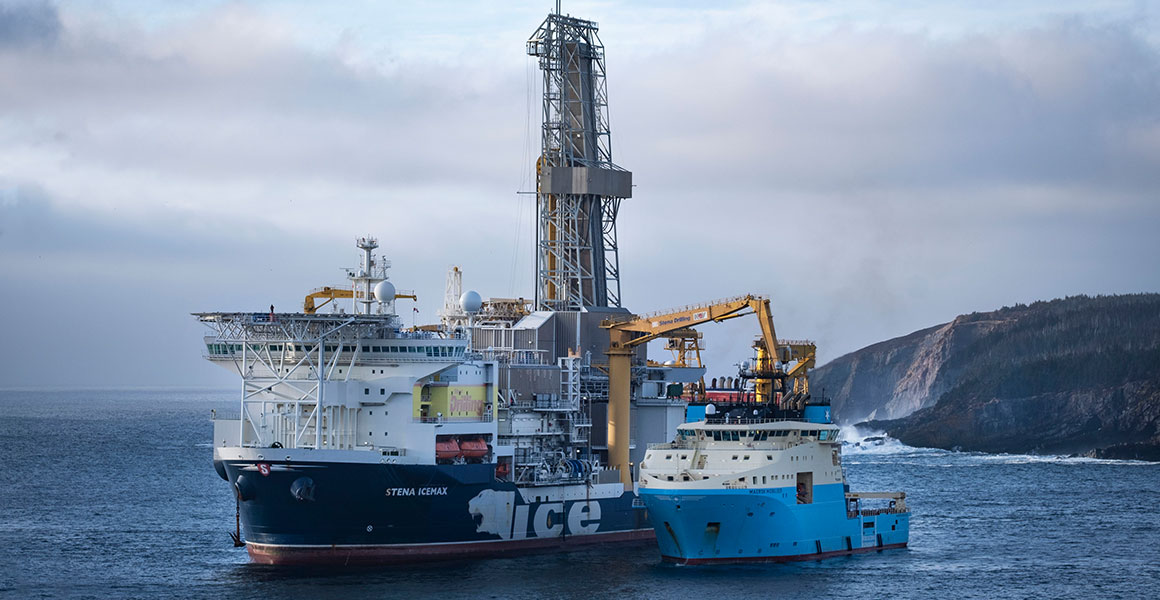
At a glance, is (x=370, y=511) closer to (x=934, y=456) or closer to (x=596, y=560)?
(x=596, y=560)

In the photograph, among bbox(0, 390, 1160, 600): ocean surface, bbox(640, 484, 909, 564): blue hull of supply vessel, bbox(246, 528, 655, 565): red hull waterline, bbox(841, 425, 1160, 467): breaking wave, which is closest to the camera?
bbox(0, 390, 1160, 600): ocean surface

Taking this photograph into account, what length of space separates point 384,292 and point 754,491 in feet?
49.2

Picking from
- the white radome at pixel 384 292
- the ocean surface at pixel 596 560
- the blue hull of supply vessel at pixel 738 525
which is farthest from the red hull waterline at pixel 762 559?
the white radome at pixel 384 292

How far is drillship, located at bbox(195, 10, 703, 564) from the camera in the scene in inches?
1914

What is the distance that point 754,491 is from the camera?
49.8 meters

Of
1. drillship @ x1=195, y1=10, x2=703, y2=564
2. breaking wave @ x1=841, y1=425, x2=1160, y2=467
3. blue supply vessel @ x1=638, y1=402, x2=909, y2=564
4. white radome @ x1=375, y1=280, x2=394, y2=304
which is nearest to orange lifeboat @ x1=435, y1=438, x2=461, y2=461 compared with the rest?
drillship @ x1=195, y1=10, x2=703, y2=564

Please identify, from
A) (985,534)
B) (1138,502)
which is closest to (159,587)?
(985,534)

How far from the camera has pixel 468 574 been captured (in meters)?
48.1

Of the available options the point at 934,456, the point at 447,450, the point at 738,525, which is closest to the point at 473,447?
the point at 447,450

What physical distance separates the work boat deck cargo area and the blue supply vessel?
0.26ft

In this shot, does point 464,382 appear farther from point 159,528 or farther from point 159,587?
point 159,528

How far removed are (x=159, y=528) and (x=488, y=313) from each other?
17020 millimetres

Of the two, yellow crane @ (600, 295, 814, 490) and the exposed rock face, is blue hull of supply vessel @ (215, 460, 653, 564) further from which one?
the exposed rock face

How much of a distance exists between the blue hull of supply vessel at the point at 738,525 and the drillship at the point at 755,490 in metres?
0.04
